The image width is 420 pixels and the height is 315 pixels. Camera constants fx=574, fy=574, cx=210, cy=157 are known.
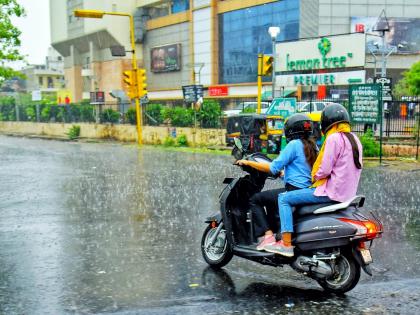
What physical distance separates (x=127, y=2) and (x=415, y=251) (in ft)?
214

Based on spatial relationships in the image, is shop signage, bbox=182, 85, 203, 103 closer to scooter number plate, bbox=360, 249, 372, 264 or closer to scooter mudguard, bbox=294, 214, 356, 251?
scooter mudguard, bbox=294, 214, 356, 251

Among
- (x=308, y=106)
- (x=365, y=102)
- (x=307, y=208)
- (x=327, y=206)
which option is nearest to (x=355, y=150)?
(x=327, y=206)

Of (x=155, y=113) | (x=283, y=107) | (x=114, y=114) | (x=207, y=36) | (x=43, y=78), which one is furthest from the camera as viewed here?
(x=43, y=78)

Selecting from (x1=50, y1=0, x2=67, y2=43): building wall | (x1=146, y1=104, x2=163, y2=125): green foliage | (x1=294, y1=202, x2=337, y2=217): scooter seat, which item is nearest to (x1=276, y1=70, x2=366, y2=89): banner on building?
(x1=146, y1=104, x2=163, y2=125): green foliage

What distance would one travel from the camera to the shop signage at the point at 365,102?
677 inches

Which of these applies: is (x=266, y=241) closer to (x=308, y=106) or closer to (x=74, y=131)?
(x=308, y=106)

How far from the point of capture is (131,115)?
3300 centimetres

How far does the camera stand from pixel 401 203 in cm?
1038

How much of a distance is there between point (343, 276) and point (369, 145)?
14.2 meters

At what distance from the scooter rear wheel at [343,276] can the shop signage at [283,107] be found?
16.4 m

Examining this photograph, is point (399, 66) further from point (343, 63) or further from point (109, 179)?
point (109, 179)

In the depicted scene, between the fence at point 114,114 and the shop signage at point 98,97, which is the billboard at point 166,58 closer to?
the fence at point 114,114

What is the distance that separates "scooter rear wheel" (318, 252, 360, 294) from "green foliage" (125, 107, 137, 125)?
28.2 metres

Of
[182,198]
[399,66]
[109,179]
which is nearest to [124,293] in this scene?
[182,198]
